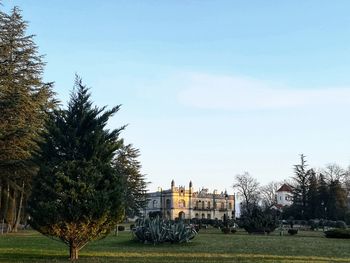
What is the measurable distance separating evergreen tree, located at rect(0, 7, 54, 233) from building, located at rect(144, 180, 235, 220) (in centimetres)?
8875

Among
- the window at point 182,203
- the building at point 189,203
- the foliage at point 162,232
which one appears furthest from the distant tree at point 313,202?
the window at point 182,203

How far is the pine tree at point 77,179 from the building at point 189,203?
369 feet

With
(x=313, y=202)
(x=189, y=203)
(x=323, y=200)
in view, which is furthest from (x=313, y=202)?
(x=189, y=203)

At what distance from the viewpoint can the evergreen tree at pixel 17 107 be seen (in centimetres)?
2698

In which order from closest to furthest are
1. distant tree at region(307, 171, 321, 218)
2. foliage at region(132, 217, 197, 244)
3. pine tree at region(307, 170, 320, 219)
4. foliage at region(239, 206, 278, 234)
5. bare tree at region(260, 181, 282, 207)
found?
foliage at region(132, 217, 197, 244) < foliage at region(239, 206, 278, 234) < distant tree at region(307, 171, 321, 218) < pine tree at region(307, 170, 320, 219) < bare tree at region(260, 181, 282, 207)

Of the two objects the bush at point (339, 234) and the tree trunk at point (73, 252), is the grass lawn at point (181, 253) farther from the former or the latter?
the bush at point (339, 234)

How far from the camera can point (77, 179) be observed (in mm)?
16812

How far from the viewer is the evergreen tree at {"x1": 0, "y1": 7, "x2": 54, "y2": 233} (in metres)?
27.0

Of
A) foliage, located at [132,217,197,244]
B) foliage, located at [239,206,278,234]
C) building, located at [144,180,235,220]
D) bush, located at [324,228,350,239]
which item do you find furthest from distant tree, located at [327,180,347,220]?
building, located at [144,180,235,220]

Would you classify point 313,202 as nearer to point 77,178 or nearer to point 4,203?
point 4,203

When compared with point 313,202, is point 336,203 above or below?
below

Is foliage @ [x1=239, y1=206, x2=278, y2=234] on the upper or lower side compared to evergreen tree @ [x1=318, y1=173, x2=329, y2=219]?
lower

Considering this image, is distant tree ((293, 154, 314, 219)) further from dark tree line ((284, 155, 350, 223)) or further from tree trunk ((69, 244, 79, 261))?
tree trunk ((69, 244, 79, 261))

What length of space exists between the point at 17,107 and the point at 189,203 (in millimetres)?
109346
